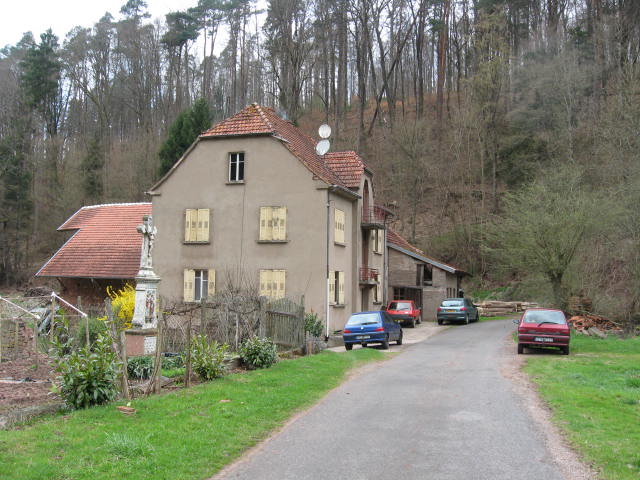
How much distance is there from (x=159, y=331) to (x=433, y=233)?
42.1 meters

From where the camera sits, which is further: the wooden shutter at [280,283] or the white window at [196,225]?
the white window at [196,225]

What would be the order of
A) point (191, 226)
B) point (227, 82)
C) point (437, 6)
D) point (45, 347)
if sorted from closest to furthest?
point (45, 347)
point (191, 226)
point (437, 6)
point (227, 82)

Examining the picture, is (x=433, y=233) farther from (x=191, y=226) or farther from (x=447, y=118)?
(x=191, y=226)

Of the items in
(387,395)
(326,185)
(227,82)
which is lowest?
(387,395)

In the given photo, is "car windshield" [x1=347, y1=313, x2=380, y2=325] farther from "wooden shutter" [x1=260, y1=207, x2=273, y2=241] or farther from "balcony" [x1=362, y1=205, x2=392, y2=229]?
"balcony" [x1=362, y1=205, x2=392, y2=229]

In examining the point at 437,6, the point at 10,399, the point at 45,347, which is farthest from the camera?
the point at 437,6

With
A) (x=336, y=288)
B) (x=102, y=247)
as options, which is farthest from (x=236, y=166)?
(x=102, y=247)

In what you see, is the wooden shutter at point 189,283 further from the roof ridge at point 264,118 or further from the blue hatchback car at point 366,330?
the blue hatchback car at point 366,330

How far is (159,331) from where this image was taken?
10.6 m

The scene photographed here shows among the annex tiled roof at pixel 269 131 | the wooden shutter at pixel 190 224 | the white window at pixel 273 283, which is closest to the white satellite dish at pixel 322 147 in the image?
the annex tiled roof at pixel 269 131

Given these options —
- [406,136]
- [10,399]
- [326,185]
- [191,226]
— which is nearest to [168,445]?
[10,399]

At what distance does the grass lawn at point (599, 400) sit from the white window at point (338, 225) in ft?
34.6

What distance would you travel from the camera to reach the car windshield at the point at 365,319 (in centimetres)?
2242

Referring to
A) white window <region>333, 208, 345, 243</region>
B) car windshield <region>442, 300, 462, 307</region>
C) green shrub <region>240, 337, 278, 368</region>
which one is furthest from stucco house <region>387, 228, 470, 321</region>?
green shrub <region>240, 337, 278, 368</region>
